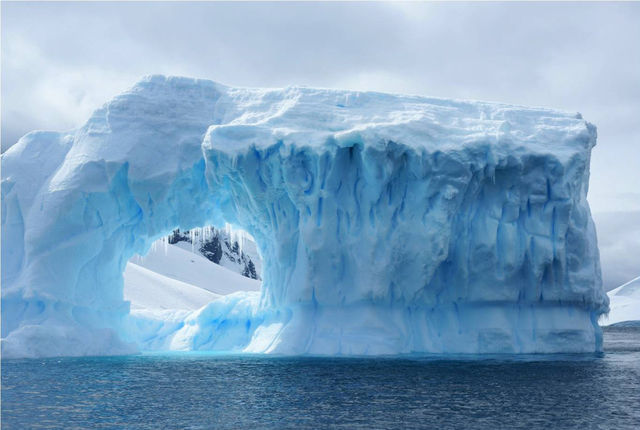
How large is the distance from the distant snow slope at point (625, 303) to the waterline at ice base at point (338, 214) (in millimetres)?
30401

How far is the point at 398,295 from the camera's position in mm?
17859

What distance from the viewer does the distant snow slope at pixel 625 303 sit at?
4733cm

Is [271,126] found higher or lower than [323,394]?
higher

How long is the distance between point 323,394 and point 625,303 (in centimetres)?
4414

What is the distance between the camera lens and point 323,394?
11.1 metres

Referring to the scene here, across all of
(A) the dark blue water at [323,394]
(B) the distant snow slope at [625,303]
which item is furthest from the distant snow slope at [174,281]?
(B) the distant snow slope at [625,303]

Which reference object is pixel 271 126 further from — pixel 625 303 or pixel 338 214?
pixel 625 303

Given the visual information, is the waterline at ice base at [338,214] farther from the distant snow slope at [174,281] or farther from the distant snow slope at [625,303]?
the distant snow slope at [625,303]

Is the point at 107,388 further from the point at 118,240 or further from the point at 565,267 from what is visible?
the point at 565,267

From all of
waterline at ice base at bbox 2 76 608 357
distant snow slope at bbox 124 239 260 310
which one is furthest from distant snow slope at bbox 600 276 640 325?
waterline at ice base at bbox 2 76 608 357

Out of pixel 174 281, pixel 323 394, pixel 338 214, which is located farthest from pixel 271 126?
pixel 174 281

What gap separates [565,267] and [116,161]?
38.2 feet

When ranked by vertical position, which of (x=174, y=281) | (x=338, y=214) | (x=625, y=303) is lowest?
(x=338, y=214)

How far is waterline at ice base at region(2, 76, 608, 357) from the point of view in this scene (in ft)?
57.3
